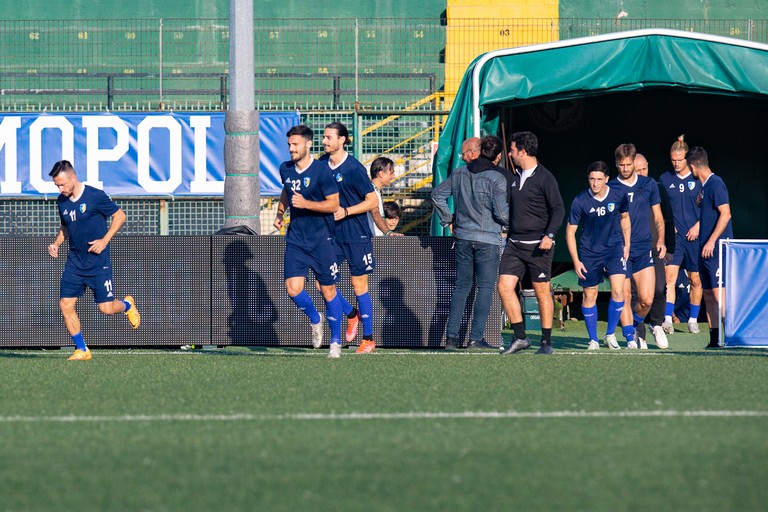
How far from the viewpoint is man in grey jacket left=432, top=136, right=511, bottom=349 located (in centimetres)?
1045

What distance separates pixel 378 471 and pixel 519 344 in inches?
218

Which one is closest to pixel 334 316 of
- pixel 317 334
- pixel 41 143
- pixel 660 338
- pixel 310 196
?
pixel 317 334

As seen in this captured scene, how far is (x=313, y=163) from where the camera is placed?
32.0 ft

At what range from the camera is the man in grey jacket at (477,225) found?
10.4 metres

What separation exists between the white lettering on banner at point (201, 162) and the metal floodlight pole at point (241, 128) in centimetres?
605

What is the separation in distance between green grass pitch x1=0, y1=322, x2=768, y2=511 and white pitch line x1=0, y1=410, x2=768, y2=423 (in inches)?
0.6

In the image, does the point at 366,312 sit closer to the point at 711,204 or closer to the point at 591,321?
the point at 591,321

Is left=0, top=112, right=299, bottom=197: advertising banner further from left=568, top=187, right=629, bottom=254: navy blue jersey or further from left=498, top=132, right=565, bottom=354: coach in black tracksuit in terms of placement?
left=498, top=132, right=565, bottom=354: coach in black tracksuit

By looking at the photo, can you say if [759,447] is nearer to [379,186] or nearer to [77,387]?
[77,387]

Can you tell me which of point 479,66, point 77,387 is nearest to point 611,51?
point 479,66

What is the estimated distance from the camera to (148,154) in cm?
1800

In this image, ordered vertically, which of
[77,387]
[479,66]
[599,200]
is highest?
[479,66]

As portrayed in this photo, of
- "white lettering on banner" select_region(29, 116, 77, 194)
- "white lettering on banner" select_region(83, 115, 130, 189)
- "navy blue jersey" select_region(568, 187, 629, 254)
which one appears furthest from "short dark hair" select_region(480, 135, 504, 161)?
"white lettering on banner" select_region(29, 116, 77, 194)

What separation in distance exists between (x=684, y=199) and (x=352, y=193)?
442 centimetres
